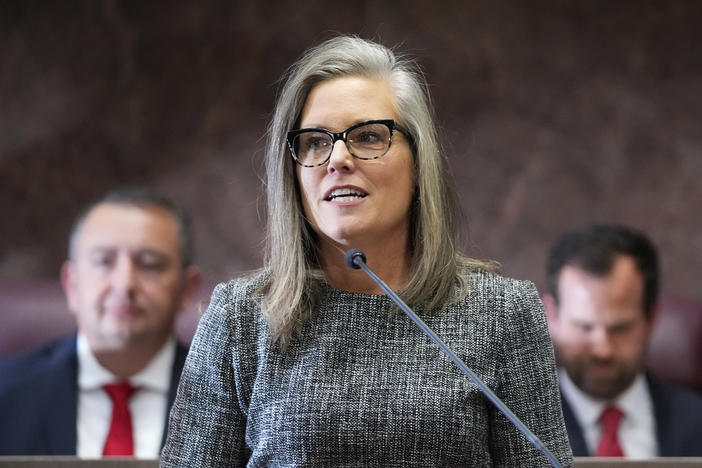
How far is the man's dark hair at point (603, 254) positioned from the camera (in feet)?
7.48

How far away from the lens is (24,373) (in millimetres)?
2146

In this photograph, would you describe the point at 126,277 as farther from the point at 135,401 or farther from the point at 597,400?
the point at 597,400

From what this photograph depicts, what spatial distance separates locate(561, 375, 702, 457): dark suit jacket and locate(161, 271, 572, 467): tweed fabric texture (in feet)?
3.52

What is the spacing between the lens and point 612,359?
224cm

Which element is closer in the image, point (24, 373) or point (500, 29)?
point (24, 373)

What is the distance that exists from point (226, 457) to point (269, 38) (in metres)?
1.72

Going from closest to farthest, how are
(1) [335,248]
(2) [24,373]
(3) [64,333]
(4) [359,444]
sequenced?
(4) [359,444], (1) [335,248], (2) [24,373], (3) [64,333]

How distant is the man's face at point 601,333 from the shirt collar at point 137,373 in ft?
2.78

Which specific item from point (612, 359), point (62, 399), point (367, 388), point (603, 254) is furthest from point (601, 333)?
point (367, 388)

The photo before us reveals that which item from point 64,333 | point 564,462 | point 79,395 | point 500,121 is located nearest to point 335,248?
point 564,462

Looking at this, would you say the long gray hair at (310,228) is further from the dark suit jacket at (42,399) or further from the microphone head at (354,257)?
the dark suit jacket at (42,399)

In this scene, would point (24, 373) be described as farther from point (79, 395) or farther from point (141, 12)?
point (141, 12)

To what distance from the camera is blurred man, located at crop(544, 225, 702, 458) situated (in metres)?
2.21

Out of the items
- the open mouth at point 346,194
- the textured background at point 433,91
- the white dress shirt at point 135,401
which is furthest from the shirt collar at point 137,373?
the open mouth at point 346,194
